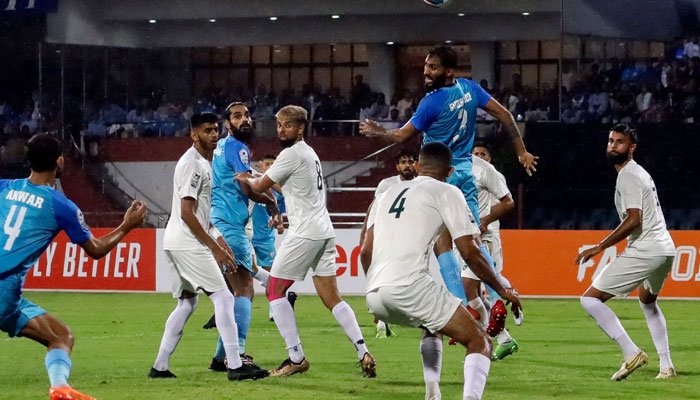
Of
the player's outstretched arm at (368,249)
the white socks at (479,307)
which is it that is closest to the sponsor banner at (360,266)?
the white socks at (479,307)

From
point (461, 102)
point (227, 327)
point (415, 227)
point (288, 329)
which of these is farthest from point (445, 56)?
point (227, 327)

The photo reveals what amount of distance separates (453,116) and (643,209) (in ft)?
6.36

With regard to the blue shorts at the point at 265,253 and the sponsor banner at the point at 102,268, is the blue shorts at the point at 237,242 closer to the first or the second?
the blue shorts at the point at 265,253

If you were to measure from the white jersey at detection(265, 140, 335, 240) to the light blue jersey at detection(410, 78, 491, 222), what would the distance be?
112cm

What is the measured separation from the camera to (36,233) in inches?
299

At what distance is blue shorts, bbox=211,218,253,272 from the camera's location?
1121 centimetres

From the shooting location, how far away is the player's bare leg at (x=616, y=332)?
31.9ft

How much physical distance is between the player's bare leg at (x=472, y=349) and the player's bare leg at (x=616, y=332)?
290 cm

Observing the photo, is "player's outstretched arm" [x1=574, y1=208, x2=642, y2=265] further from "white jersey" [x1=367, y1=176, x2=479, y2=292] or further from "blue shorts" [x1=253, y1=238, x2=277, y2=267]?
"blue shorts" [x1=253, y1=238, x2=277, y2=267]

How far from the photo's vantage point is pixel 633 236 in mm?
10219

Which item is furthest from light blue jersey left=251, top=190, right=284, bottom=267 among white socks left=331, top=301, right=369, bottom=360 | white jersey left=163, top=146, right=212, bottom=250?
white jersey left=163, top=146, right=212, bottom=250

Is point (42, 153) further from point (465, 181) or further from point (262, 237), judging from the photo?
point (262, 237)

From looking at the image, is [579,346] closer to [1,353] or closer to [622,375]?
[622,375]

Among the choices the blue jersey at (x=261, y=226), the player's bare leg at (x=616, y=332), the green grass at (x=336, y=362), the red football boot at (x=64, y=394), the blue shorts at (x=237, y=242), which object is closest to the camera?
the red football boot at (x=64, y=394)
